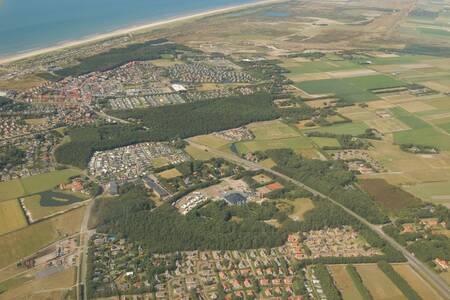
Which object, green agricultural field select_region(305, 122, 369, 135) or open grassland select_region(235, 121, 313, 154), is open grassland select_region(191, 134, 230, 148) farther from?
green agricultural field select_region(305, 122, 369, 135)

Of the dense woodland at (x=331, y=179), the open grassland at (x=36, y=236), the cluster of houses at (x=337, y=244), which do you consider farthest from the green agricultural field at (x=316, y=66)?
the open grassland at (x=36, y=236)

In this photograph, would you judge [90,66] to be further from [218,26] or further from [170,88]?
[218,26]

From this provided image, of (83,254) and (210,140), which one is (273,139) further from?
(83,254)

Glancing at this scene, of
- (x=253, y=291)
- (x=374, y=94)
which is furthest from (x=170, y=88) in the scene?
(x=253, y=291)

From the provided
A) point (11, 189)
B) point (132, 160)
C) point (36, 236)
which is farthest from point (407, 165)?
point (11, 189)

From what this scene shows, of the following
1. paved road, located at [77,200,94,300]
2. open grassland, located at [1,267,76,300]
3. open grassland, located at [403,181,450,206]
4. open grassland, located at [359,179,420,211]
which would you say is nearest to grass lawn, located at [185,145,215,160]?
paved road, located at [77,200,94,300]

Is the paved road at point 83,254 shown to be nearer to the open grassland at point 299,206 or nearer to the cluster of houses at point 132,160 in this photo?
the cluster of houses at point 132,160
